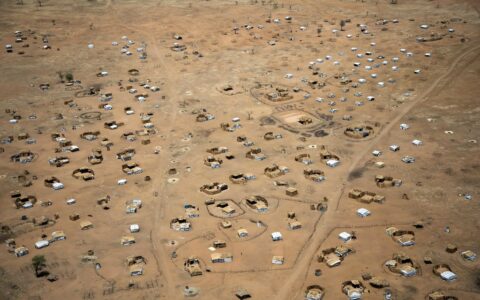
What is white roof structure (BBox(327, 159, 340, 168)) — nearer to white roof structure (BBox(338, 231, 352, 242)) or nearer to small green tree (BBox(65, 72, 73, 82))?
white roof structure (BBox(338, 231, 352, 242))

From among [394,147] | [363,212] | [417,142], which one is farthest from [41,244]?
[417,142]

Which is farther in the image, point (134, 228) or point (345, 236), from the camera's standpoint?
point (134, 228)

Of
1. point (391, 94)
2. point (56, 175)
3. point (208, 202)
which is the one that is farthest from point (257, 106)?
point (56, 175)

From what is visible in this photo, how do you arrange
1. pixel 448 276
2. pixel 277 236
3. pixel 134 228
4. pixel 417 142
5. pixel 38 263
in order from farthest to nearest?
1. pixel 417 142
2. pixel 134 228
3. pixel 277 236
4. pixel 38 263
5. pixel 448 276

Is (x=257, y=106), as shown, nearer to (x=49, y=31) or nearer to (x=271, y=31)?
(x=271, y=31)

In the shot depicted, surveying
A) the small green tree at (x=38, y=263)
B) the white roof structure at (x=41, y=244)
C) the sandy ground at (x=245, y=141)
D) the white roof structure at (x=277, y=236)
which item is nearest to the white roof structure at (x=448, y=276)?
the sandy ground at (x=245, y=141)

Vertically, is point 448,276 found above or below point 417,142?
below

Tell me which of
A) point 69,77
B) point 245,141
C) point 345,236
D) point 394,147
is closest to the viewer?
point 345,236

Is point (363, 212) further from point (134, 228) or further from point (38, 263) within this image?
point (38, 263)
